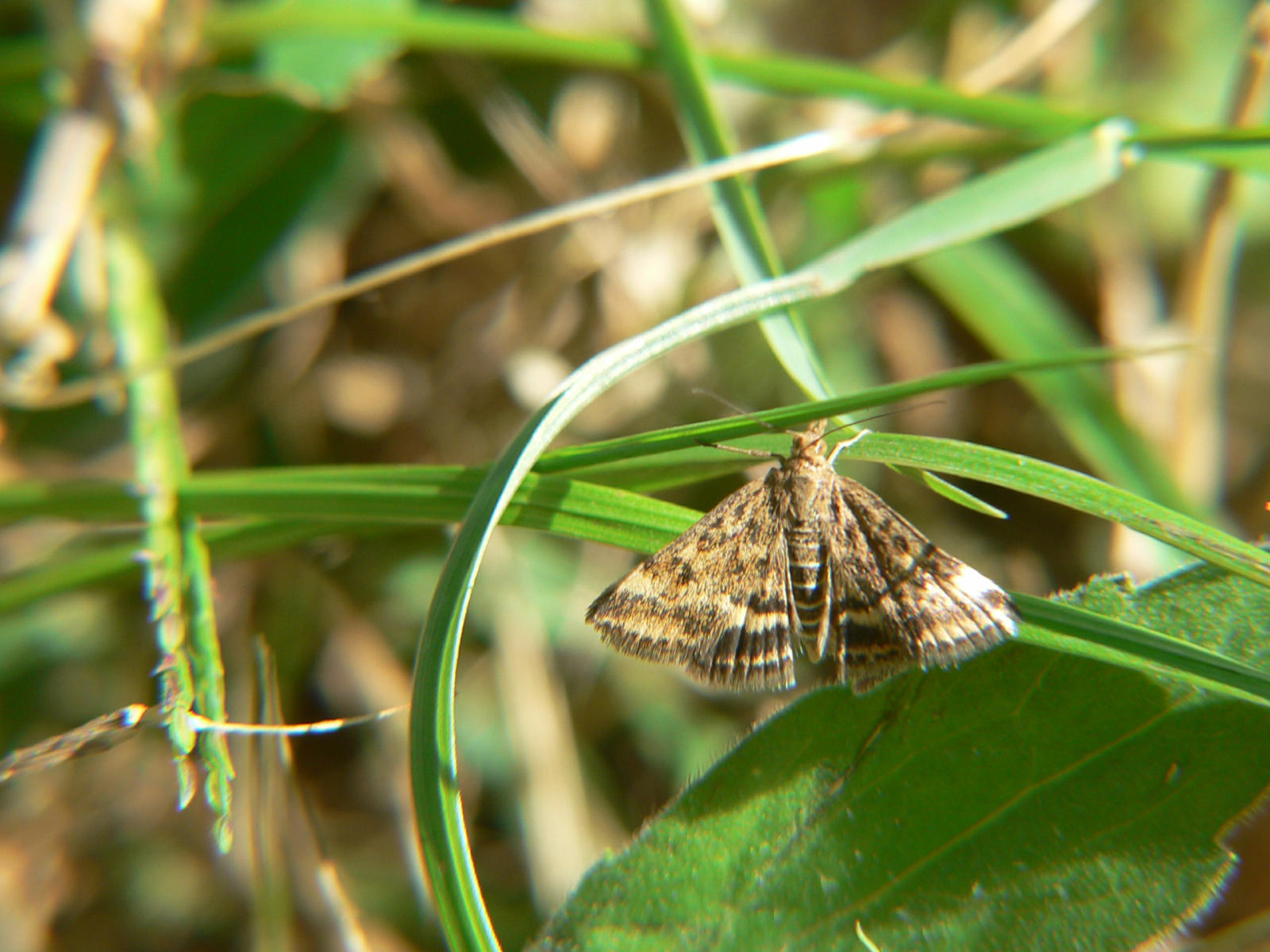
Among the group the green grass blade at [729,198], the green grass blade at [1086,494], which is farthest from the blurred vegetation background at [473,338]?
the green grass blade at [1086,494]

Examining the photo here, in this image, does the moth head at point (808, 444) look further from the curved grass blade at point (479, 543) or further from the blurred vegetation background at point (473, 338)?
the blurred vegetation background at point (473, 338)

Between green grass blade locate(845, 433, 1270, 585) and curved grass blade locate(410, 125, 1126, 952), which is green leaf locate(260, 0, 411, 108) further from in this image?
green grass blade locate(845, 433, 1270, 585)

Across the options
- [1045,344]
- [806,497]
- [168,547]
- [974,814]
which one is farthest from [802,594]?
[1045,344]

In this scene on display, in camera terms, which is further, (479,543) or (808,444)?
(808,444)

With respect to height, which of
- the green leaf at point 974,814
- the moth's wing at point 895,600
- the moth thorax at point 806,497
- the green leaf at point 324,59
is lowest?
the green leaf at point 974,814

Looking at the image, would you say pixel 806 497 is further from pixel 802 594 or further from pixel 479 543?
pixel 479 543

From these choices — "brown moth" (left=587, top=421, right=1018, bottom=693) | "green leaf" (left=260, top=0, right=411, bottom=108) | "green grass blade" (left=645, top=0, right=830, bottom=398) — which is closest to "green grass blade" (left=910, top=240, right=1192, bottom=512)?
"green grass blade" (left=645, top=0, right=830, bottom=398)
